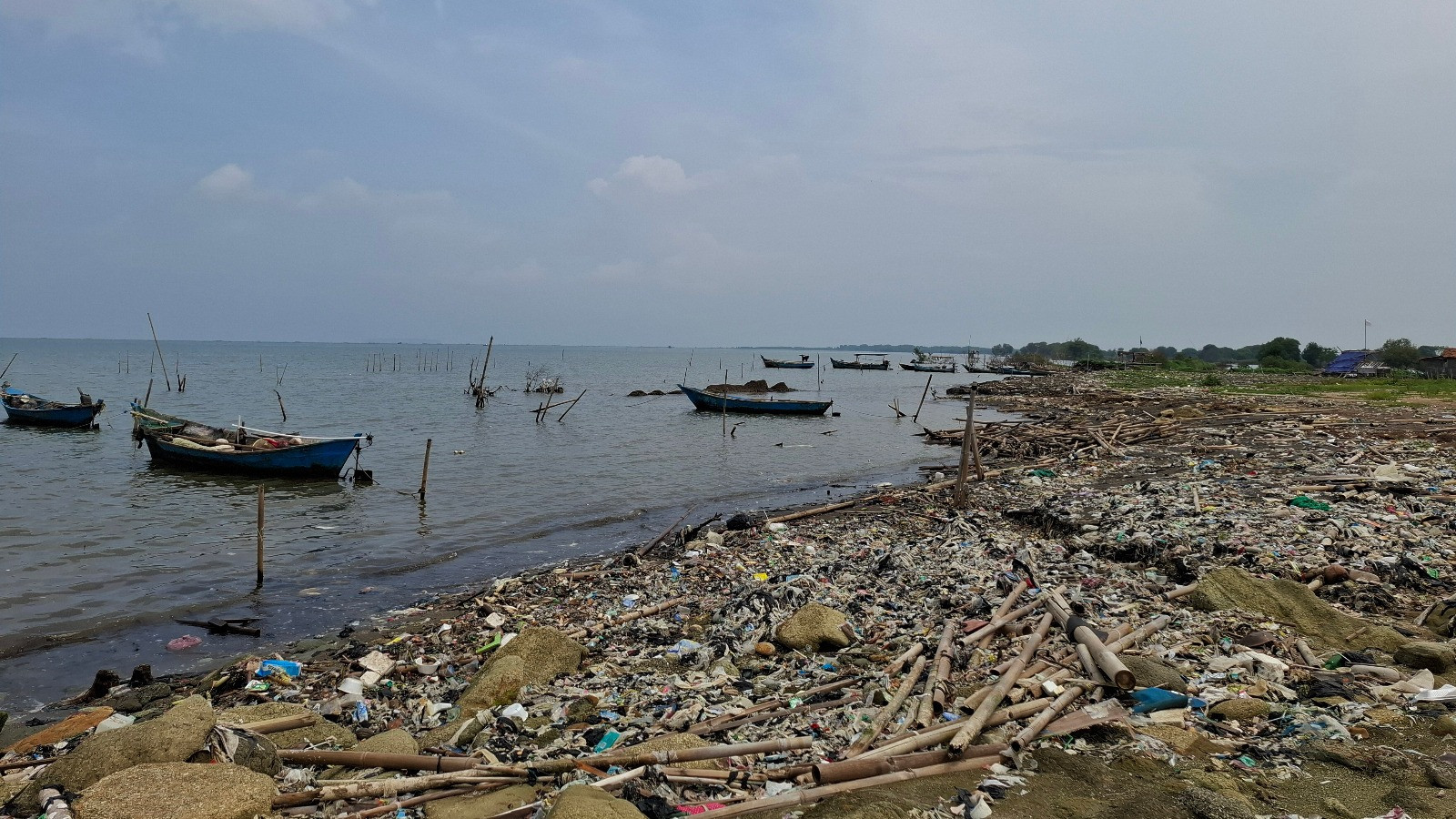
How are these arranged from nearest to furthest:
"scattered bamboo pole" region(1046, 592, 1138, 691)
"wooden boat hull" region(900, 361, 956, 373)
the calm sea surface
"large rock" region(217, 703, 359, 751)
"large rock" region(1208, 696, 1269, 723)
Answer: "large rock" region(1208, 696, 1269, 723)
"scattered bamboo pole" region(1046, 592, 1138, 691)
"large rock" region(217, 703, 359, 751)
the calm sea surface
"wooden boat hull" region(900, 361, 956, 373)

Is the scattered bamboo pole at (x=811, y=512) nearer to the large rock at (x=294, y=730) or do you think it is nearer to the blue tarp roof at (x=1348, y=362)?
the large rock at (x=294, y=730)

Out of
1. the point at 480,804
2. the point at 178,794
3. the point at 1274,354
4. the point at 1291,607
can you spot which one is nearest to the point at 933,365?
the point at 1274,354

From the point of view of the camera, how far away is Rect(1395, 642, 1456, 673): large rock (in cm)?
559

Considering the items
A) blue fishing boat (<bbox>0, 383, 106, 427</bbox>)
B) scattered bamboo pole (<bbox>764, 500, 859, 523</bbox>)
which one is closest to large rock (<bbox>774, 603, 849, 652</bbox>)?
scattered bamboo pole (<bbox>764, 500, 859, 523</bbox>)

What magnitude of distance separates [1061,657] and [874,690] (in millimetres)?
1613

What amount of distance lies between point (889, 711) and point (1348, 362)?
253 feet

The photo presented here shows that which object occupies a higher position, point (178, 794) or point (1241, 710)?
point (1241, 710)

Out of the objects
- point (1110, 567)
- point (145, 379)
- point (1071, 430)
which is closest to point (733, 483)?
point (1071, 430)

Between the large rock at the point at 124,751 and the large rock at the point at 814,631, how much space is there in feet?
15.6

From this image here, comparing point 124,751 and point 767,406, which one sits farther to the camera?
point 767,406

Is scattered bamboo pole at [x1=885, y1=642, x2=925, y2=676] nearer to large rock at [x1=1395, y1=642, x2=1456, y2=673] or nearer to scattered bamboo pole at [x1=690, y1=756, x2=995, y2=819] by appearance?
scattered bamboo pole at [x1=690, y1=756, x2=995, y2=819]

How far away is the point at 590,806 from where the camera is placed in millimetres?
3984

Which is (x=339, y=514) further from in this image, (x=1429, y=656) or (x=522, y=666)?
(x=1429, y=656)

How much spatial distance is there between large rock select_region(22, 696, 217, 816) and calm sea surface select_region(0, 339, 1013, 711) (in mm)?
4425
